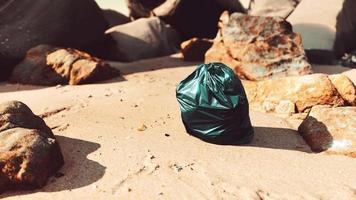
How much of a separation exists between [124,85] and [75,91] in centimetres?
54

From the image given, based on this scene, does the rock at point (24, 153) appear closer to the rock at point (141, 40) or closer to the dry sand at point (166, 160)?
the dry sand at point (166, 160)

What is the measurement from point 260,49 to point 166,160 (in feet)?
9.30

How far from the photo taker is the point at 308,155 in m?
3.58

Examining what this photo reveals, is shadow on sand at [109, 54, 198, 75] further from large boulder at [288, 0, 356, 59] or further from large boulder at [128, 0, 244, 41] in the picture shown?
large boulder at [288, 0, 356, 59]

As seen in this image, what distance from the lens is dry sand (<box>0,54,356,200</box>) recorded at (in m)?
2.95

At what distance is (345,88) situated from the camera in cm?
432

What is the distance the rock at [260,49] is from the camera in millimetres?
5574

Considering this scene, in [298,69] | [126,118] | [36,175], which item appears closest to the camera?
[36,175]

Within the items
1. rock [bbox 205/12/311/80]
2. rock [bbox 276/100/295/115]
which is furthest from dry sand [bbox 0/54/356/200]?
rock [bbox 205/12/311/80]

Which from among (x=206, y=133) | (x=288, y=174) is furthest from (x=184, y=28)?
(x=288, y=174)

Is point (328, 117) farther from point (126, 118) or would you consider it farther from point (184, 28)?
point (184, 28)

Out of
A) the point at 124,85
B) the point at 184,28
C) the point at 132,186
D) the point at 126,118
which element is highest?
the point at 132,186

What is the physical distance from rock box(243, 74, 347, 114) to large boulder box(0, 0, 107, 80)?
2885 mm

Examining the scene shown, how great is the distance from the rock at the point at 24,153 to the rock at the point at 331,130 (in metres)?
1.88
